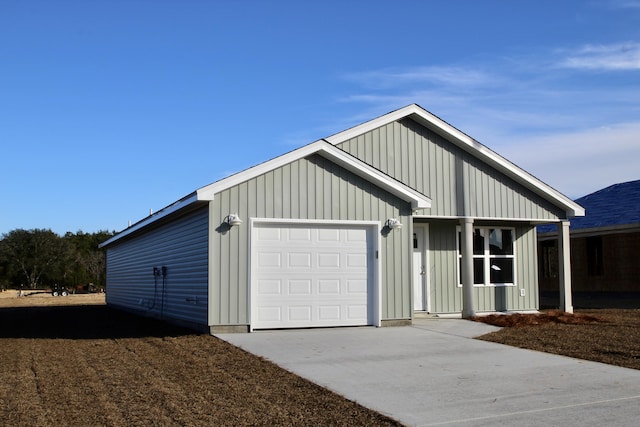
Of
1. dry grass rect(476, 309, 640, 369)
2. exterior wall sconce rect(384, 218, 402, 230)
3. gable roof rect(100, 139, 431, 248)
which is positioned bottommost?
dry grass rect(476, 309, 640, 369)

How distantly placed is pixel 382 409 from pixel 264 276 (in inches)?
252

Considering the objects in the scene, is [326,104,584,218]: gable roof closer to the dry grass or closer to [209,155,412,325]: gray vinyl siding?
[209,155,412,325]: gray vinyl siding

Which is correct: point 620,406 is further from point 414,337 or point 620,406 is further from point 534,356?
point 414,337

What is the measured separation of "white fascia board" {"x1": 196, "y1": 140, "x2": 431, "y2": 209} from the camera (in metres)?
12.6

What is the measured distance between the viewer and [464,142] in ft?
53.8

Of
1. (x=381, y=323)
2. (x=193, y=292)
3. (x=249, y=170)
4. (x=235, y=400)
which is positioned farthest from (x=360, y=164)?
(x=235, y=400)

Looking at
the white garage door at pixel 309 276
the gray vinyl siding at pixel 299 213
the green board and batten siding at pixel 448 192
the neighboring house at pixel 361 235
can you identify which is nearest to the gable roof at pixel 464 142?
the neighboring house at pixel 361 235

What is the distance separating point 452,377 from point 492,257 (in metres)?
9.45

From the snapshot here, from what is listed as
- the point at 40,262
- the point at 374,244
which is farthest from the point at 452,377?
the point at 40,262

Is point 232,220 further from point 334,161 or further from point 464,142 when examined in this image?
point 464,142

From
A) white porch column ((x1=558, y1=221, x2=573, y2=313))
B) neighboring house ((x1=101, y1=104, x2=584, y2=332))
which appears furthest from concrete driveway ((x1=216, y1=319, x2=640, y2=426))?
white porch column ((x1=558, y1=221, x2=573, y2=313))

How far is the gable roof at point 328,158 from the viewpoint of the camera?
12.6 m

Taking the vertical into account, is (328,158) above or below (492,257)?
above

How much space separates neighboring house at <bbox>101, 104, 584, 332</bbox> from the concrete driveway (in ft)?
2.97
